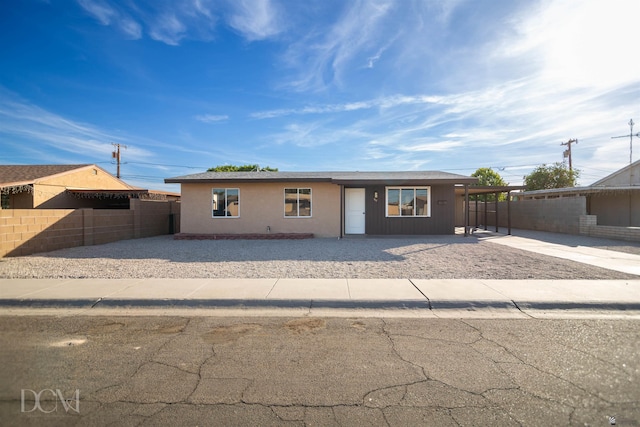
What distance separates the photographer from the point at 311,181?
51.9 ft

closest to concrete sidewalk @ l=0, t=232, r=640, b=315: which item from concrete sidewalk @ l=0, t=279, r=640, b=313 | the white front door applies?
concrete sidewalk @ l=0, t=279, r=640, b=313

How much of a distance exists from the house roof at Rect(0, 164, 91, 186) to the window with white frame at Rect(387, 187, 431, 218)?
19645mm

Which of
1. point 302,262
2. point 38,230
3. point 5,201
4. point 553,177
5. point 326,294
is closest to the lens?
point 326,294

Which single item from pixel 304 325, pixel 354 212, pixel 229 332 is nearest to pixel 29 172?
pixel 354 212

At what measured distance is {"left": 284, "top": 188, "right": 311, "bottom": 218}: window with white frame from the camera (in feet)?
53.9

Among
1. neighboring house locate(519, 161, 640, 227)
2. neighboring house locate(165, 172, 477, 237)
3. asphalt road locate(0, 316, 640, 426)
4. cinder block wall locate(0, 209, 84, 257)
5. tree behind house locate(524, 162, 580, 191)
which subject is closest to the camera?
asphalt road locate(0, 316, 640, 426)

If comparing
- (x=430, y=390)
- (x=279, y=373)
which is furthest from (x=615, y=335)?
(x=279, y=373)

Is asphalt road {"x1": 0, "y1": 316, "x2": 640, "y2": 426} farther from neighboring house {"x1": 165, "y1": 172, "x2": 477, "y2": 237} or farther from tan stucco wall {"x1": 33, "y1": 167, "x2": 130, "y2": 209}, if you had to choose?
tan stucco wall {"x1": 33, "y1": 167, "x2": 130, "y2": 209}

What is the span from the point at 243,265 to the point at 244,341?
5.05m

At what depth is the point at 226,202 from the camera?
54.6 ft

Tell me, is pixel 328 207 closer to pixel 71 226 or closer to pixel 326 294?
pixel 326 294

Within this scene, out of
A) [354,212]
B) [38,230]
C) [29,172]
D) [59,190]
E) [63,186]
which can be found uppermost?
[29,172]

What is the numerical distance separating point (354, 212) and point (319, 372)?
1348cm

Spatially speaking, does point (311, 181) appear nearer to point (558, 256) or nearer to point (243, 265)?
point (243, 265)
